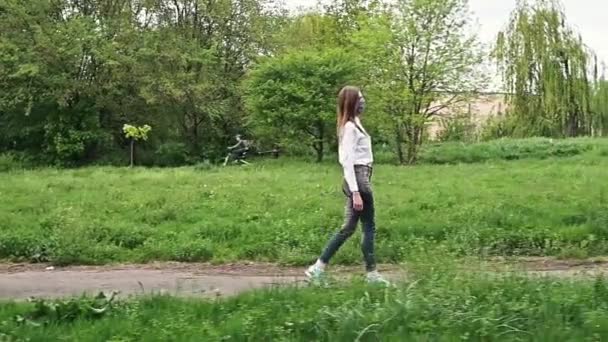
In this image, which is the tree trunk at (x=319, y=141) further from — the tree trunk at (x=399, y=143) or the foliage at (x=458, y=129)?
the foliage at (x=458, y=129)

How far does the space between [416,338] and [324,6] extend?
4075 centimetres

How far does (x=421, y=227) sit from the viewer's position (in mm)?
11062

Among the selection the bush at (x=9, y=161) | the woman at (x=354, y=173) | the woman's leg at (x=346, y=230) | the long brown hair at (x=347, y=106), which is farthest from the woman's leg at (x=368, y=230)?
the bush at (x=9, y=161)

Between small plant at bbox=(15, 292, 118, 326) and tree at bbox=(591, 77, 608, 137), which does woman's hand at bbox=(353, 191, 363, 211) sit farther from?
tree at bbox=(591, 77, 608, 137)

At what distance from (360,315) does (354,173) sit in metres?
2.59

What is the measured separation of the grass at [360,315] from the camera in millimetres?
5176

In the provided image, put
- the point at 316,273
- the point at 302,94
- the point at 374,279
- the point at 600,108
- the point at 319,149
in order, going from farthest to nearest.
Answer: the point at 600,108, the point at 319,149, the point at 302,94, the point at 316,273, the point at 374,279

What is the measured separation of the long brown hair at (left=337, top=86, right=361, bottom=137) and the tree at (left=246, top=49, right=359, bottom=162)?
19.5 m

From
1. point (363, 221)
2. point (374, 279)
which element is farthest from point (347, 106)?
point (374, 279)

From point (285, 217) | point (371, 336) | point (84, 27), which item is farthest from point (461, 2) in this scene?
point (371, 336)

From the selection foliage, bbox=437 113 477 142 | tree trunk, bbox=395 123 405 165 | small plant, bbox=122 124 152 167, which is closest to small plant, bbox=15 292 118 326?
tree trunk, bbox=395 123 405 165

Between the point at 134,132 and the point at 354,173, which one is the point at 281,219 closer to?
the point at 354,173

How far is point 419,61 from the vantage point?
27719 mm

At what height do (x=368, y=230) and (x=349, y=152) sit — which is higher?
(x=349, y=152)
